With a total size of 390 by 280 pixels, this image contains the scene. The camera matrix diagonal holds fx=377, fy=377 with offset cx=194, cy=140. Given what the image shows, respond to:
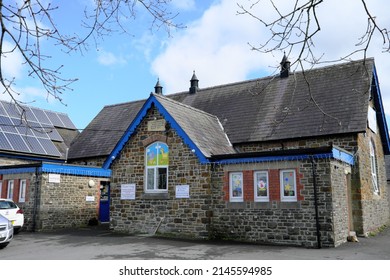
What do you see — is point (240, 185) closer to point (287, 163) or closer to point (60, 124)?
point (287, 163)

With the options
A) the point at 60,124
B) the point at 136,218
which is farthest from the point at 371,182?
the point at 60,124

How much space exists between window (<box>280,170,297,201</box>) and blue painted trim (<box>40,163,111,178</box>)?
8937mm

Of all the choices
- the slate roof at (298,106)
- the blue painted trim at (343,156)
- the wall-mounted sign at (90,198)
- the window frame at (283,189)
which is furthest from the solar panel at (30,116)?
the blue painted trim at (343,156)

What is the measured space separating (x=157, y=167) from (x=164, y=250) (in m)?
4.77

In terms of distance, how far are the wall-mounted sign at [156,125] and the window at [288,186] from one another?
206 inches

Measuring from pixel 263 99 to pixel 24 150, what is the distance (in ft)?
45.8

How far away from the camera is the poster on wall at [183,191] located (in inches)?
571

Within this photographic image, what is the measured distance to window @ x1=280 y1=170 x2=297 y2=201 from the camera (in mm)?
12734

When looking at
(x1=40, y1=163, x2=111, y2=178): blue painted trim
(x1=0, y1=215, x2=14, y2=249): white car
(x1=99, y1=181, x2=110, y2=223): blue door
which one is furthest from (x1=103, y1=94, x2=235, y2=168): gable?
(x1=99, y1=181, x2=110, y2=223): blue door

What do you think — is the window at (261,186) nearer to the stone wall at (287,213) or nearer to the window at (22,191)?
the stone wall at (287,213)

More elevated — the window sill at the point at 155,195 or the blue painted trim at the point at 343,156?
the blue painted trim at the point at 343,156

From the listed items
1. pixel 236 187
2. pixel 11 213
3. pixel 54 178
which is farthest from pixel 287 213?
pixel 54 178

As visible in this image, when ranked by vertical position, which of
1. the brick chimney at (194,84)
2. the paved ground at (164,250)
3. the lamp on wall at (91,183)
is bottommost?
the paved ground at (164,250)

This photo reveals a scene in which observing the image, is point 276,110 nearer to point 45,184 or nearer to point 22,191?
point 45,184
